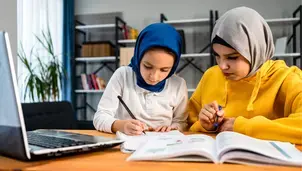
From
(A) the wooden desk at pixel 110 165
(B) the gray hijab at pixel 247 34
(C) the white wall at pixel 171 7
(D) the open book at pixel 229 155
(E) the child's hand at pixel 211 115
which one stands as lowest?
(E) the child's hand at pixel 211 115

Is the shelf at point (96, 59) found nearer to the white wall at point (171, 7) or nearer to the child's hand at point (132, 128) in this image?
the white wall at point (171, 7)

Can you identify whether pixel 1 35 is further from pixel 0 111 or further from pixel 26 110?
pixel 26 110

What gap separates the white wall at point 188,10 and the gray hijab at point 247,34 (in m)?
2.77

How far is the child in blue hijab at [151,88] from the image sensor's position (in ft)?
3.77

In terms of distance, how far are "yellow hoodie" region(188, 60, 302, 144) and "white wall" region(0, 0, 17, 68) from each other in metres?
1.73

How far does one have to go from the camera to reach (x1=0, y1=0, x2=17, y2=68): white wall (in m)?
2.28

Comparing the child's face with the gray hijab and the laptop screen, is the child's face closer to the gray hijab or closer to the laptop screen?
the gray hijab

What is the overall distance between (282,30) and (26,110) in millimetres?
3254

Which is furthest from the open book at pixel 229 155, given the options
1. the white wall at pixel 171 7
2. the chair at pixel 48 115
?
the white wall at pixel 171 7

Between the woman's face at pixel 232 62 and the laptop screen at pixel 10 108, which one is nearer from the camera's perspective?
the laptop screen at pixel 10 108

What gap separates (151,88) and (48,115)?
→ 20.8 inches

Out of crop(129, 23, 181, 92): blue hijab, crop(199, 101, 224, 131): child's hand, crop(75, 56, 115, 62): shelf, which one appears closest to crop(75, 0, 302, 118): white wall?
crop(75, 56, 115, 62): shelf

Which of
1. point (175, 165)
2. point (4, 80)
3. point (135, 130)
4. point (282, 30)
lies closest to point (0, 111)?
point (4, 80)

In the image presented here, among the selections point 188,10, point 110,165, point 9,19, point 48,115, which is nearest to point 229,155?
point 110,165
